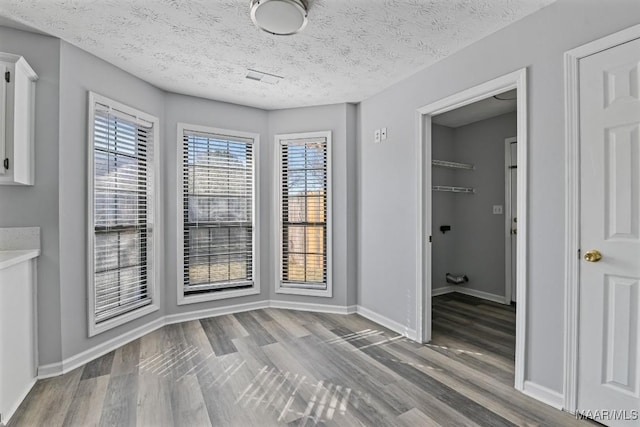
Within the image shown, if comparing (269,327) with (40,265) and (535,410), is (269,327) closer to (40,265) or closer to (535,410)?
(40,265)

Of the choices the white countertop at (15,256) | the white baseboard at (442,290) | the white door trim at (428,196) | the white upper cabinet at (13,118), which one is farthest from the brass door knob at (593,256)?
the white upper cabinet at (13,118)

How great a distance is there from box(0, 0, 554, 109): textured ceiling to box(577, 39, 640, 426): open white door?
2.16 feet

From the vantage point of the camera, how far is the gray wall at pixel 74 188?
2381 millimetres

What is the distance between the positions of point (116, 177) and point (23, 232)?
816mm

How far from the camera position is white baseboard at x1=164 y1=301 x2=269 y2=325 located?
346 centimetres

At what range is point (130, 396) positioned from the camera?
208cm

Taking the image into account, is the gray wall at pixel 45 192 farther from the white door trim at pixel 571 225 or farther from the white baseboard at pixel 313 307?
the white door trim at pixel 571 225

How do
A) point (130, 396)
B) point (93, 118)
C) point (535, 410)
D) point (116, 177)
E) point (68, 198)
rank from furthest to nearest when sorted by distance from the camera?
point (116, 177), point (93, 118), point (68, 198), point (130, 396), point (535, 410)

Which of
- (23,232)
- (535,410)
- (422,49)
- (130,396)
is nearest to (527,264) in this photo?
(535,410)

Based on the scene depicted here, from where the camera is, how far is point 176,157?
3.44 m

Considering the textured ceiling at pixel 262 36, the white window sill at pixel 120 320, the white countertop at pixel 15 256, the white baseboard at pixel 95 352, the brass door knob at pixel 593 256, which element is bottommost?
the white baseboard at pixel 95 352

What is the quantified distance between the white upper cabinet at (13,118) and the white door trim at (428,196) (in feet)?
10.1

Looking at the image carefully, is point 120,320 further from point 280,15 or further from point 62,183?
point 280,15

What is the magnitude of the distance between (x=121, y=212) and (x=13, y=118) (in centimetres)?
108
